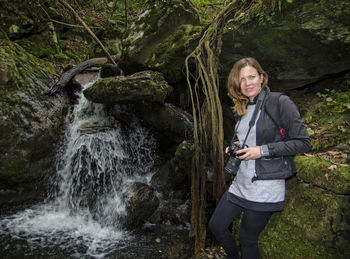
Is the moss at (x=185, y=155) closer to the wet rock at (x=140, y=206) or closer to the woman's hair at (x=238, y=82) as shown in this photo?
the wet rock at (x=140, y=206)

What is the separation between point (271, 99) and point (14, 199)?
6549 millimetres

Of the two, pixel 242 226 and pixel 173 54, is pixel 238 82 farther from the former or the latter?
pixel 173 54

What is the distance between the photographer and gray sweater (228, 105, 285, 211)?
2127 mm

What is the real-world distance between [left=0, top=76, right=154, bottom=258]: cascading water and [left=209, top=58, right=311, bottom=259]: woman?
312cm

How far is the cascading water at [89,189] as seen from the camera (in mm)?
4610

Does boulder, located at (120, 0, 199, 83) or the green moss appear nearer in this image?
the green moss

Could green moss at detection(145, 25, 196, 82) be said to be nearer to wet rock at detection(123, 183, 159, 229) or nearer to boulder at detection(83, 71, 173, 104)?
boulder at detection(83, 71, 173, 104)

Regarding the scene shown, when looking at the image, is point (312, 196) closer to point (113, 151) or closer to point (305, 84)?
point (305, 84)

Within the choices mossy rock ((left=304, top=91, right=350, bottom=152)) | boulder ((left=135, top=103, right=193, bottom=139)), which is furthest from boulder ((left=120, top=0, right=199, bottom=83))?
mossy rock ((left=304, top=91, right=350, bottom=152))

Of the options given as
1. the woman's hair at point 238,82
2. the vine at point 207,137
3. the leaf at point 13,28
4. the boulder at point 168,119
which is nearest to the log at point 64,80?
the boulder at point 168,119

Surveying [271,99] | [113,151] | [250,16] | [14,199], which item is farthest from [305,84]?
[14,199]

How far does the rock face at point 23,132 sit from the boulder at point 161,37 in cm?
308

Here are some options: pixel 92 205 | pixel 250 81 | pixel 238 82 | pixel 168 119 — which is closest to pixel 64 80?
pixel 168 119

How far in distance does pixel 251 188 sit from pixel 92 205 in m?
4.93
